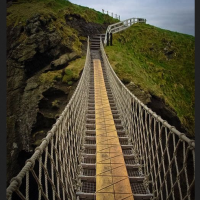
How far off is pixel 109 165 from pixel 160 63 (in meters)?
11.6

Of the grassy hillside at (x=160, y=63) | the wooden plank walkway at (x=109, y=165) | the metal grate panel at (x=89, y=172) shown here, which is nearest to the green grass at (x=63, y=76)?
the grassy hillside at (x=160, y=63)

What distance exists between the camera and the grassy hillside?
31.7ft

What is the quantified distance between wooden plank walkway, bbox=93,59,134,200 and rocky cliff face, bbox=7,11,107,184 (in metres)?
3.18

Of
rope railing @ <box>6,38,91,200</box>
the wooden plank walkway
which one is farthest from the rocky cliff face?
rope railing @ <box>6,38,91,200</box>

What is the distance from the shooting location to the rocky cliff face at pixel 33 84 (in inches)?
274

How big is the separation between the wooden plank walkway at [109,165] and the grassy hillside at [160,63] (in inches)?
188

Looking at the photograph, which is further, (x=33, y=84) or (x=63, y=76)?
(x=63, y=76)

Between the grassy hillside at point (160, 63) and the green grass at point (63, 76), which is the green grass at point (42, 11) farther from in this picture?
→ the green grass at point (63, 76)

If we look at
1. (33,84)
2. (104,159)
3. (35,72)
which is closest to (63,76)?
(33,84)

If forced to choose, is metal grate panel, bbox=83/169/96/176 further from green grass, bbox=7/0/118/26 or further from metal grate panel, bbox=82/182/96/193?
green grass, bbox=7/0/118/26

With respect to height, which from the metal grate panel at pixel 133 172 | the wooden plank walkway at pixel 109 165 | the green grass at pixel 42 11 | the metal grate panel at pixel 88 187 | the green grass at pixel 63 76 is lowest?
the metal grate panel at pixel 88 187

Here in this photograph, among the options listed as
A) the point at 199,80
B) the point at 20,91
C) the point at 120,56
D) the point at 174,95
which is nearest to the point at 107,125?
the point at 199,80

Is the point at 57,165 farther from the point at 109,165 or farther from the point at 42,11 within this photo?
the point at 42,11

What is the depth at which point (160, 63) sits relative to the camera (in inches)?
520
